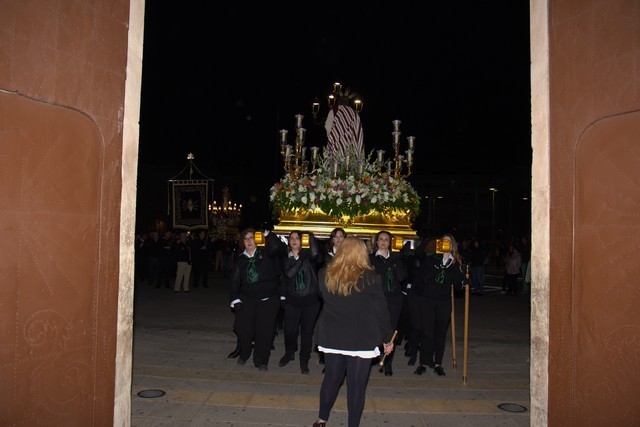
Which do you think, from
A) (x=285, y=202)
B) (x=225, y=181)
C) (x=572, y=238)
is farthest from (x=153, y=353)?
(x=225, y=181)

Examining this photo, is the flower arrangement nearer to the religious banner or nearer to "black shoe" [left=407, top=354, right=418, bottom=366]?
"black shoe" [left=407, top=354, right=418, bottom=366]

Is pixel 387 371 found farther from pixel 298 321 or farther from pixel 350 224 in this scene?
pixel 350 224

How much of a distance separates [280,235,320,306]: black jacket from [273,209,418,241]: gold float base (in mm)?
1434

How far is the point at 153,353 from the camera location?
25.5 ft

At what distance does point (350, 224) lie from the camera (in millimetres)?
8844

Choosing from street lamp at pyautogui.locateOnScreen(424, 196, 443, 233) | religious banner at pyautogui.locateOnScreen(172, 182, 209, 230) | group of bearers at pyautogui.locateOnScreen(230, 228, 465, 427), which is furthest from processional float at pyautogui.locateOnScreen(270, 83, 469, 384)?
street lamp at pyautogui.locateOnScreen(424, 196, 443, 233)

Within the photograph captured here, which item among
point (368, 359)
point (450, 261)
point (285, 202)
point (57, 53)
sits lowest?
point (368, 359)

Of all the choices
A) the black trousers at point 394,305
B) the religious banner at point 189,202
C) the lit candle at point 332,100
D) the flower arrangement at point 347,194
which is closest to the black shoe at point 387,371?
the black trousers at point 394,305

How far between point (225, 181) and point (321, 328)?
4080 centimetres

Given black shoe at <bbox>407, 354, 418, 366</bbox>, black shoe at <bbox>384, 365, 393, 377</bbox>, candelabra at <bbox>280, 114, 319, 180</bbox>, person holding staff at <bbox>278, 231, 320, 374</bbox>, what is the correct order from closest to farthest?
black shoe at <bbox>384, 365, 393, 377</bbox> → person holding staff at <bbox>278, 231, 320, 374</bbox> → black shoe at <bbox>407, 354, 418, 366</bbox> → candelabra at <bbox>280, 114, 319, 180</bbox>

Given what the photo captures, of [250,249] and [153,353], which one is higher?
[250,249]

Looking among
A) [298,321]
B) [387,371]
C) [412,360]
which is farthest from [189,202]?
[387,371]

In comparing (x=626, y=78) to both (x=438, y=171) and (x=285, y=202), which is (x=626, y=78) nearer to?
(x=285, y=202)

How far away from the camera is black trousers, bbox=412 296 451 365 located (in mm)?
6965
